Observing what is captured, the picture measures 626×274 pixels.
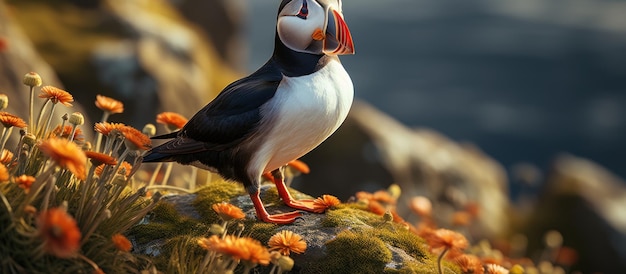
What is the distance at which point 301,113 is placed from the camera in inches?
184

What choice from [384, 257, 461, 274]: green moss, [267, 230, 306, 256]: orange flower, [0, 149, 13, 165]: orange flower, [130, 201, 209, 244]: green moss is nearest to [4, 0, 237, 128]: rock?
[130, 201, 209, 244]: green moss

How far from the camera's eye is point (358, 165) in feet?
38.7

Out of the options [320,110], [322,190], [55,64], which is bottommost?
[322,190]

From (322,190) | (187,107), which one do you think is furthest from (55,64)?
(322,190)

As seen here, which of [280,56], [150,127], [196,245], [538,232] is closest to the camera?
[196,245]

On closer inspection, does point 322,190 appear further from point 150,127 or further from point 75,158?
point 75,158

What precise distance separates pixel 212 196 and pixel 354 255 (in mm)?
1206

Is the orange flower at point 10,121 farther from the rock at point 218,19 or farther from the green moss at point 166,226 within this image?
the rock at point 218,19

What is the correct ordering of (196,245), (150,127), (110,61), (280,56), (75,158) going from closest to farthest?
1. (75,158)
2. (196,245)
3. (280,56)
4. (150,127)
5. (110,61)

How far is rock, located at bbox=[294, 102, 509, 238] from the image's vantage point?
38.2 feet

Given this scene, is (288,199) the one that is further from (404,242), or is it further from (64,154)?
(64,154)

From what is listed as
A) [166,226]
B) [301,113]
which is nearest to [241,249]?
[301,113]

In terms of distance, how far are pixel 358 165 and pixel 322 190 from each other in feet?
2.18

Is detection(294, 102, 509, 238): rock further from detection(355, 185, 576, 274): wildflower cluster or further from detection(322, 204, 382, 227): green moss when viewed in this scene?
detection(322, 204, 382, 227): green moss
